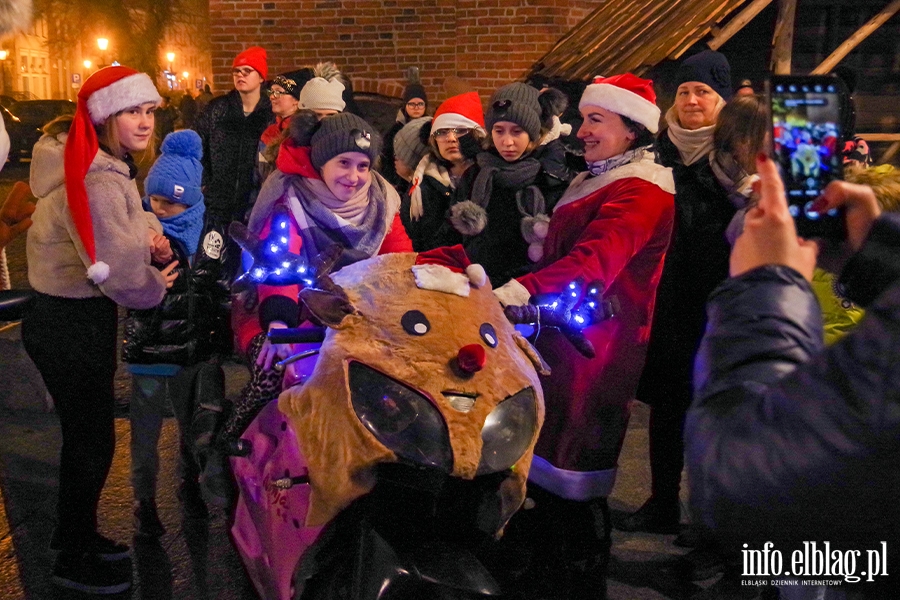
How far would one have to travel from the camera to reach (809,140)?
1663mm

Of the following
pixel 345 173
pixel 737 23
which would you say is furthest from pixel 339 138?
pixel 737 23

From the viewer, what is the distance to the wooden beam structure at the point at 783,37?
26.3 ft

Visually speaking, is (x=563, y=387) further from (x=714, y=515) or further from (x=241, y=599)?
(x=714, y=515)

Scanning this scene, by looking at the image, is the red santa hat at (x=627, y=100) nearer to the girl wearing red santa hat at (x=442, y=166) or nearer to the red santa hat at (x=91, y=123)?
the girl wearing red santa hat at (x=442, y=166)

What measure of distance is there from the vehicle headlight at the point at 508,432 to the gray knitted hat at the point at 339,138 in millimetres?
1563

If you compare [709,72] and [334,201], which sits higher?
[709,72]

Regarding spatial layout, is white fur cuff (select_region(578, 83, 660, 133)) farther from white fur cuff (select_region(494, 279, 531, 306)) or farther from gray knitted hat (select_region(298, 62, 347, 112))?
gray knitted hat (select_region(298, 62, 347, 112))

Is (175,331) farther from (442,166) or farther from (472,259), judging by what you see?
(442,166)

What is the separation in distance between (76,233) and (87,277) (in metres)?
0.19

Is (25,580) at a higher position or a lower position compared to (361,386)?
lower

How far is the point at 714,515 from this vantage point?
4.06 feet

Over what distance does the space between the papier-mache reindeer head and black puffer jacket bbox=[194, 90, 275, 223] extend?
4.61 meters

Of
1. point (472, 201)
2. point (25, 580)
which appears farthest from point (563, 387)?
point (25, 580)

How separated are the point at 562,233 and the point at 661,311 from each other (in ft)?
2.80
